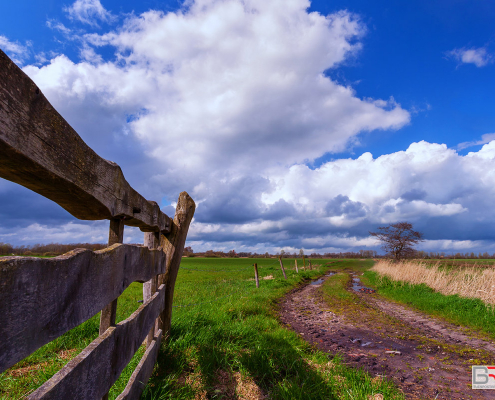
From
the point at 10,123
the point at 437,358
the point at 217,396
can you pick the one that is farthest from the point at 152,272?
the point at 437,358

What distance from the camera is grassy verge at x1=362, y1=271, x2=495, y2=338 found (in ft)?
29.1

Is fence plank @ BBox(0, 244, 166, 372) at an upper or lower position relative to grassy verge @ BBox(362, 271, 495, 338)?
upper

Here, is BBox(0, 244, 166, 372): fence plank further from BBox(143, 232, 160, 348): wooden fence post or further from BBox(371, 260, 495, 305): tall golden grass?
BBox(371, 260, 495, 305): tall golden grass

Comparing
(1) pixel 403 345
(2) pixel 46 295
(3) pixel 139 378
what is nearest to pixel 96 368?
(2) pixel 46 295

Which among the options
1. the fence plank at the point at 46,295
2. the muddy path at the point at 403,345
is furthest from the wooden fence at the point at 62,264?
the muddy path at the point at 403,345

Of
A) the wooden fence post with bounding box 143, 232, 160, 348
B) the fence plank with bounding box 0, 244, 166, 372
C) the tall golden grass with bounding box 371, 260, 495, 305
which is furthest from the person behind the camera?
the tall golden grass with bounding box 371, 260, 495, 305

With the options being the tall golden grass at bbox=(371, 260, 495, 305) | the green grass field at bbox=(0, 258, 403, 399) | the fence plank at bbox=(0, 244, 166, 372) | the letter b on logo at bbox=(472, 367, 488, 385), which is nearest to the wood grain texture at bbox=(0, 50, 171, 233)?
the fence plank at bbox=(0, 244, 166, 372)

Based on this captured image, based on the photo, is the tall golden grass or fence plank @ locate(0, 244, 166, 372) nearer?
fence plank @ locate(0, 244, 166, 372)

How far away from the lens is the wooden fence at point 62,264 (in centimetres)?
102

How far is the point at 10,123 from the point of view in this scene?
106 centimetres

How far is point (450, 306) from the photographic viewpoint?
10.8m

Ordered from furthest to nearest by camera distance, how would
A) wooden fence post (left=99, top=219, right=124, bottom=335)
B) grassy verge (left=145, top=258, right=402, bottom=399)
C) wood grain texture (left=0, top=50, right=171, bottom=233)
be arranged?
grassy verge (left=145, top=258, right=402, bottom=399), wooden fence post (left=99, top=219, right=124, bottom=335), wood grain texture (left=0, top=50, right=171, bottom=233)

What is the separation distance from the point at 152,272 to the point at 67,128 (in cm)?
208

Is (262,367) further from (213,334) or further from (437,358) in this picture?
(437,358)
